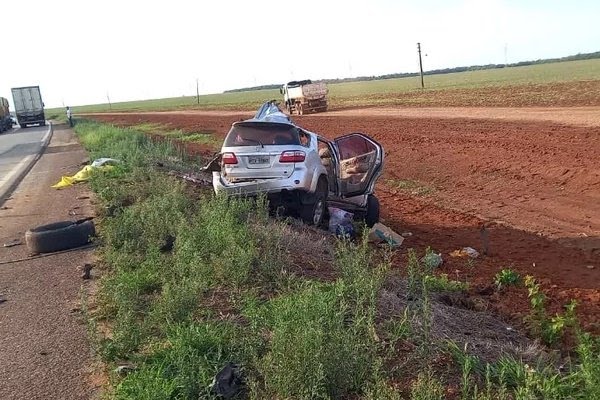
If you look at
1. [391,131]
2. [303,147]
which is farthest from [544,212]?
[391,131]

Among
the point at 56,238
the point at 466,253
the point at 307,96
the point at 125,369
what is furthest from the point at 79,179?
the point at 307,96

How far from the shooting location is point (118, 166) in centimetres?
1598

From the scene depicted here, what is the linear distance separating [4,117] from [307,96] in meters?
31.6

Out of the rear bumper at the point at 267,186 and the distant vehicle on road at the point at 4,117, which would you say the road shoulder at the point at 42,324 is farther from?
the distant vehicle on road at the point at 4,117

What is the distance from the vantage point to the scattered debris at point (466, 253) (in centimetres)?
882

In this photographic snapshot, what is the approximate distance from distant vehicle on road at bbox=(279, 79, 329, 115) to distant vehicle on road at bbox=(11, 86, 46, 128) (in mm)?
26093

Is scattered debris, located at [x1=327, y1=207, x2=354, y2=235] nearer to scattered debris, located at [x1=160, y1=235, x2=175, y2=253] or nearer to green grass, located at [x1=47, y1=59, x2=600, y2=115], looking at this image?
scattered debris, located at [x1=160, y1=235, x2=175, y2=253]

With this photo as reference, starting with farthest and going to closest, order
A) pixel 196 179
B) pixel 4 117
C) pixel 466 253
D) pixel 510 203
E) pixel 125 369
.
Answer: pixel 4 117, pixel 196 179, pixel 510 203, pixel 466 253, pixel 125 369

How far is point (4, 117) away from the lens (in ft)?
202

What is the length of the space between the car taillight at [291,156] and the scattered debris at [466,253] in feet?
8.38

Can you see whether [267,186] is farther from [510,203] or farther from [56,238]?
[510,203]

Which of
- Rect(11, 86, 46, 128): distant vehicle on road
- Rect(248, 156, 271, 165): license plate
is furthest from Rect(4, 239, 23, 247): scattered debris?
Rect(11, 86, 46, 128): distant vehicle on road

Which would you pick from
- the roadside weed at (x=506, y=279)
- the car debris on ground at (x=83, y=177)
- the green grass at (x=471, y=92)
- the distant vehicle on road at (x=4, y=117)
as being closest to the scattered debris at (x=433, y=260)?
the roadside weed at (x=506, y=279)

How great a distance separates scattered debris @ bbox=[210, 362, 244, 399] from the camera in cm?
405
